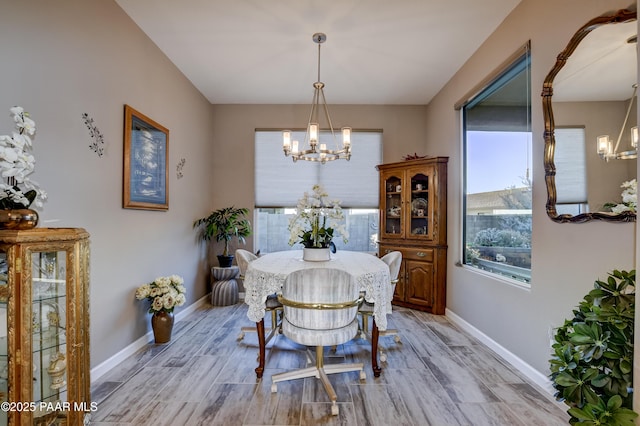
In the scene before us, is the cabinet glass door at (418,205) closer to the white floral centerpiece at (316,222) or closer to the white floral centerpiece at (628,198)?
the white floral centerpiece at (316,222)

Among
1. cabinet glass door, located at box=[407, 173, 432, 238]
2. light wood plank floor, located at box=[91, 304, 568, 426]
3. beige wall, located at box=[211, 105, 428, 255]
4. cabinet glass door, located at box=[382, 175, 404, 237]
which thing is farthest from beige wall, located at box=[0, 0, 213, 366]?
cabinet glass door, located at box=[407, 173, 432, 238]

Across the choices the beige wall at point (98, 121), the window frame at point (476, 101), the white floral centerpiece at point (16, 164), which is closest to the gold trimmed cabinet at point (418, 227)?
the window frame at point (476, 101)

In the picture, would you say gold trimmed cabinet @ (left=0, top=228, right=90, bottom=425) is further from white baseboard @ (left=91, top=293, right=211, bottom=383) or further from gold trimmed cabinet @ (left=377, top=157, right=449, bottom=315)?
gold trimmed cabinet @ (left=377, top=157, right=449, bottom=315)

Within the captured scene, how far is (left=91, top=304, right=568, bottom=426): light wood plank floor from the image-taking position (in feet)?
5.87

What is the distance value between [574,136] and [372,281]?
1.60m

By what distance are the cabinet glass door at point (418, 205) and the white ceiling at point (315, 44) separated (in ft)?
4.10

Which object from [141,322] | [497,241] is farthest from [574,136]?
[141,322]

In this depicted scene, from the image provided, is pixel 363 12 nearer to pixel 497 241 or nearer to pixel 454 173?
pixel 454 173

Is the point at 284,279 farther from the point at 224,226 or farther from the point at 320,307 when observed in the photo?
the point at 224,226

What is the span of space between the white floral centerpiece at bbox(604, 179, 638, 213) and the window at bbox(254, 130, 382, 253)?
3.04m

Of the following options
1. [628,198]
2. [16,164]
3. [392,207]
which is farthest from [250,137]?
[628,198]

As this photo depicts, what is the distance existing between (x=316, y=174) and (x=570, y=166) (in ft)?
10.3

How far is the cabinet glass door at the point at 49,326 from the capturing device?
1334 mm

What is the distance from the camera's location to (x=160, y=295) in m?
2.71
